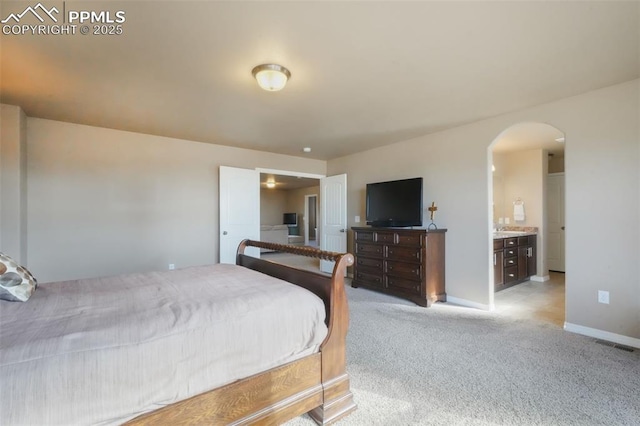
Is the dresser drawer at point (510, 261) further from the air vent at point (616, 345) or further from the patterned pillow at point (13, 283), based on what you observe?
the patterned pillow at point (13, 283)

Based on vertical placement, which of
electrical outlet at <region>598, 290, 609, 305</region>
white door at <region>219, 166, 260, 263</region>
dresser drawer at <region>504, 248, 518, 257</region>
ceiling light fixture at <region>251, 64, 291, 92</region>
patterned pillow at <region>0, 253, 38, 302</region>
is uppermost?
ceiling light fixture at <region>251, 64, 291, 92</region>

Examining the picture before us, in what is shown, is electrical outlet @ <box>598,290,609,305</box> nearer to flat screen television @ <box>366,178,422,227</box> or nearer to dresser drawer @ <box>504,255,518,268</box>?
dresser drawer @ <box>504,255,518,268</box>

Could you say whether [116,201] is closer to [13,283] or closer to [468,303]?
[13,283]

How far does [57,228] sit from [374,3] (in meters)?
4.35

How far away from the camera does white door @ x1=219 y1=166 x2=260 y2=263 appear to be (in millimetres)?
4652

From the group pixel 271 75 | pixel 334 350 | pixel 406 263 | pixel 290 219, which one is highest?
pixel 271 75

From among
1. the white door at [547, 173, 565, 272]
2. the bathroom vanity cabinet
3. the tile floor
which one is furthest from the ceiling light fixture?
the white door at [547, 173, 565, 272]

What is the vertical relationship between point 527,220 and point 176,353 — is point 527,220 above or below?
above

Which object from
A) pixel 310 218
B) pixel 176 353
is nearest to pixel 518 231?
pixel 176 353

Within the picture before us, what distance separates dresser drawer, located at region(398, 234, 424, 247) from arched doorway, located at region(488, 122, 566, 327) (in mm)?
867

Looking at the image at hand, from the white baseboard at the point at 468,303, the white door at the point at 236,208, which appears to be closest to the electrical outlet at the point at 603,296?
the white baseboard at the point at 468,303

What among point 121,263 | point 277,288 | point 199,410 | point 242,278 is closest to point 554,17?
point 277,288

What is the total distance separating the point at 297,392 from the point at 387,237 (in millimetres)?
2880

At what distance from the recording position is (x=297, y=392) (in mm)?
1568
